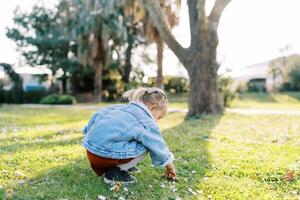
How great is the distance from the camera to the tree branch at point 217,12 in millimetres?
15148

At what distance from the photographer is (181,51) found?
1580cm

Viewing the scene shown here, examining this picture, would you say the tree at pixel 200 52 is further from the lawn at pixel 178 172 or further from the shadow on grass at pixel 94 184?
the shadow on grass at pixel 94 184

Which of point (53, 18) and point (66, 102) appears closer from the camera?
point (66, 102)

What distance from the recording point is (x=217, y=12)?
602 inches

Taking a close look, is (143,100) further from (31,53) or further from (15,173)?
(31,53)

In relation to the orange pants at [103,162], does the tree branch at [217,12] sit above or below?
above

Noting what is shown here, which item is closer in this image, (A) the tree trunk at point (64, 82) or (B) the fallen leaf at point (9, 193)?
(B) the fallen leaf at point (9, 193)

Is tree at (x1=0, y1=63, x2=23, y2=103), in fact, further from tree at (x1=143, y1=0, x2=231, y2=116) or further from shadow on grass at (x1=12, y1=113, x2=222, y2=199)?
shadow on grass at (x1=12, y1=113, x2=222, y2=199)

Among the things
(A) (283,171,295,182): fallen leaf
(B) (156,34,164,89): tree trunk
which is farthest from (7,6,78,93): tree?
(A) (283,171,295,182): fallen leaf

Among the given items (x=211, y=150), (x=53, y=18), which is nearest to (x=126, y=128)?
(x=211, y=150)

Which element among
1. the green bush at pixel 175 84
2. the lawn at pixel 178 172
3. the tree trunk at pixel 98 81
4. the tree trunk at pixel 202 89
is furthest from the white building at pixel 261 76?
the lawn at pixel 178 172

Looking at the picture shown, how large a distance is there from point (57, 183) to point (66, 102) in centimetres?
2668

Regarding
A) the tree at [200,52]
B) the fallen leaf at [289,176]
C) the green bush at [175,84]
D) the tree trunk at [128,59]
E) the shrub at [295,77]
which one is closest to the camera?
the fallen leaf at [289,176]

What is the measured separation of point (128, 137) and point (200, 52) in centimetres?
1184
